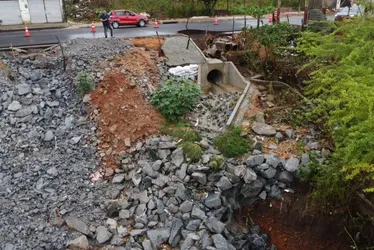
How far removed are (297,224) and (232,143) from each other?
270cm

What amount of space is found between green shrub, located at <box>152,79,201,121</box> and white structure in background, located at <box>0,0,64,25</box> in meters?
15.6

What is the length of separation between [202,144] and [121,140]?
2.42 m

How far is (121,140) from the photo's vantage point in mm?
10062

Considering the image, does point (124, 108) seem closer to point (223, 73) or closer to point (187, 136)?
point (187, 136)

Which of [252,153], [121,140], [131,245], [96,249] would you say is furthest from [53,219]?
[252,153]

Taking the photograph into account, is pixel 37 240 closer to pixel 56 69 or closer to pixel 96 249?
pixel 96 249

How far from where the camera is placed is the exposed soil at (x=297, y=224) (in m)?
8.55

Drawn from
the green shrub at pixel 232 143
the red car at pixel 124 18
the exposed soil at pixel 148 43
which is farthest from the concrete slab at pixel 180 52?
the red car at pixel 124 18

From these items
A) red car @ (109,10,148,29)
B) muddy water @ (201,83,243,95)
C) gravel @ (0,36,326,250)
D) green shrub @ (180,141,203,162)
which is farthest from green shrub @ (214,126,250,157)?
red car @ (109,10,148,29)

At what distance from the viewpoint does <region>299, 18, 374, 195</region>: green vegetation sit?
6.77m

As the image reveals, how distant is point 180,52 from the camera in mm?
15266

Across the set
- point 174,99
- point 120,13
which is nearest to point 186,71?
point 174,99

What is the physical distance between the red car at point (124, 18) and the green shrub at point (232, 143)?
13.5 meters

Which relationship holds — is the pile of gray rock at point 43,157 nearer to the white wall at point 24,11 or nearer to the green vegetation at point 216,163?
the green vegetation at point 216,163
